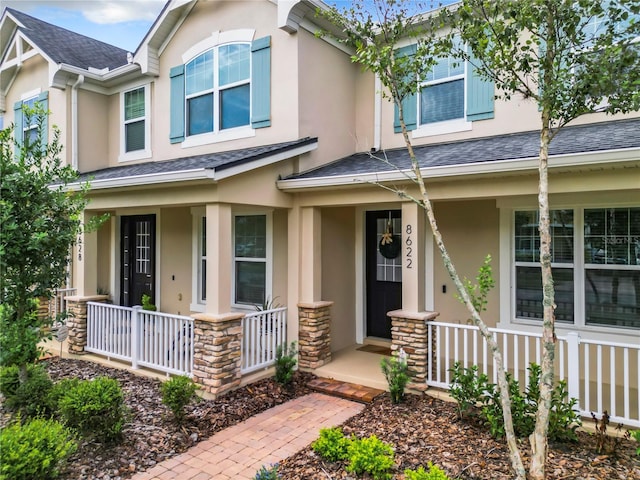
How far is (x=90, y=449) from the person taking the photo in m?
4.50

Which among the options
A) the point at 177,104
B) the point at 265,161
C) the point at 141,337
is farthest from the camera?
the point at 177,104

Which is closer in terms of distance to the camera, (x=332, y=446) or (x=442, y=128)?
(x=332, y=446)

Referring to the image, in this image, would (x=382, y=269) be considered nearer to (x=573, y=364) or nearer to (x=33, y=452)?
(x=573, y=364)

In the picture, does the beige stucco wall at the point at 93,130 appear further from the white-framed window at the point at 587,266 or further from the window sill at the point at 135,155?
the white-framed window at the point at 587,266

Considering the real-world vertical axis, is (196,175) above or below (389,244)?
above

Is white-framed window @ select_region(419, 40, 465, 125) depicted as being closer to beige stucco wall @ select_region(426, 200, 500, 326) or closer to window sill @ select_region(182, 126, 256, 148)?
beige stucco wall @ select_region(426, 200, 500, 326)

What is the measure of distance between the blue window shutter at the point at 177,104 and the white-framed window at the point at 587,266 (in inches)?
265

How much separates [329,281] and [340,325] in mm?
919

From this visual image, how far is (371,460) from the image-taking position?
3916mm

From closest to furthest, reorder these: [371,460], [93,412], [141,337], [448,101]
Result: [371,460], [93,412], [141,337], [448,101]

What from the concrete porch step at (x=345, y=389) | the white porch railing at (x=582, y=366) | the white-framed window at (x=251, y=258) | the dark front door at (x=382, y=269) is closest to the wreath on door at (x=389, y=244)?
the dark front door at (x=382, y=269)

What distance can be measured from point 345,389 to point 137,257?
20.9 feet

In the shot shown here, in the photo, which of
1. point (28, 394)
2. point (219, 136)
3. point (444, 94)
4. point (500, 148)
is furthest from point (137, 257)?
point (500, 148)

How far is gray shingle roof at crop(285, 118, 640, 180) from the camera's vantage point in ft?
16.5
